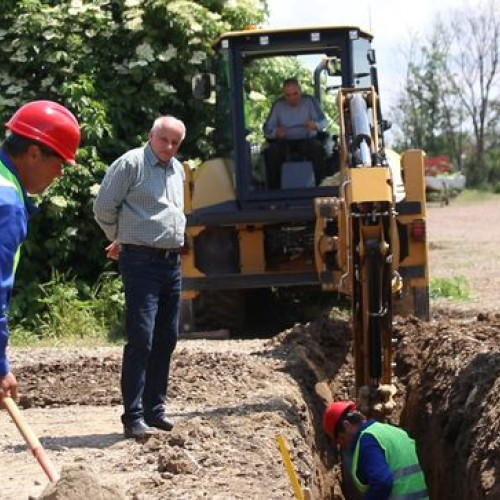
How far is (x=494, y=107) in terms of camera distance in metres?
66.1

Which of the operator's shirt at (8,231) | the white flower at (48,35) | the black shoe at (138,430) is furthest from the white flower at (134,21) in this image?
the operator's shirt at (8,231)

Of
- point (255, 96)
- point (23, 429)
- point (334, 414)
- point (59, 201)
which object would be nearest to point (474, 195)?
point (59, 201)

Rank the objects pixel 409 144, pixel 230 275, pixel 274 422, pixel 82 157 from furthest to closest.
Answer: pixel 409 144 → pixel 82 157 → pixel 230 275 → pixel 274 422

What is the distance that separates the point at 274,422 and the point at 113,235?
170 centimetres

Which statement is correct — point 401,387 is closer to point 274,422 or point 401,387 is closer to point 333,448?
point 333,448

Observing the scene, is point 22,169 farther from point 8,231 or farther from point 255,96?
point 255,96

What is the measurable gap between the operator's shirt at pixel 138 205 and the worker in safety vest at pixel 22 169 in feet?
8.49

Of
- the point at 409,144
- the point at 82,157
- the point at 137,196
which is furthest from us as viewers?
the point at 409,144

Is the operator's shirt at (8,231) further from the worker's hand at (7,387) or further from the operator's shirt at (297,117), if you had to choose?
the operator's shirt at (297,117)

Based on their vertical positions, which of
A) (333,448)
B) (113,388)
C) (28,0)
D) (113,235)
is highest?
(28,0)

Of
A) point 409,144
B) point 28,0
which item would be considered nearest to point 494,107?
point 409,144

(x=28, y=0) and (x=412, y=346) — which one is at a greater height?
(x=28, y=0)

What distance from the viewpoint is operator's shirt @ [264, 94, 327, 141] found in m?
13.5

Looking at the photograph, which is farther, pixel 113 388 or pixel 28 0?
pixel 28 0
